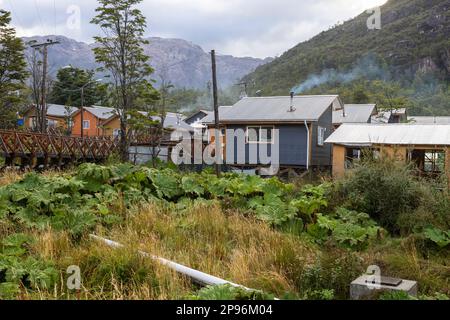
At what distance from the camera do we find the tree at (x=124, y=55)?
18156 mm

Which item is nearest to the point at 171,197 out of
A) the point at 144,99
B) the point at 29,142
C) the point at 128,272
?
the point at 128,272

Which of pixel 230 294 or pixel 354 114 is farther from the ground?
pixel 354 114

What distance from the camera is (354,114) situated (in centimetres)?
3203

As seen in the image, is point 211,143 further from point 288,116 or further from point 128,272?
point 128,272

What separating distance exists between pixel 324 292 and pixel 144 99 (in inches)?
640

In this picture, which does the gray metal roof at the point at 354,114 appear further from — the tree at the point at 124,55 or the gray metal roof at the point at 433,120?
the tree at the point at 124,55

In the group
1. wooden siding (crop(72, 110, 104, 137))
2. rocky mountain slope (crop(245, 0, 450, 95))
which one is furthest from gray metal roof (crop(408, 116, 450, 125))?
wooden siding (crop(72, 110, 104, 137))

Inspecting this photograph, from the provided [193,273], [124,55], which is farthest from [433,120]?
[193,273]

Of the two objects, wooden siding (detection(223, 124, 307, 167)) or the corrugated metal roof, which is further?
wooden siding (detection(223, 124, 307, 167))

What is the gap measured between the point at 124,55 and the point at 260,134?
782cm

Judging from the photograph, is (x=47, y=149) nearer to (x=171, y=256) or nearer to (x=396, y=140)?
(x=171, y=256)

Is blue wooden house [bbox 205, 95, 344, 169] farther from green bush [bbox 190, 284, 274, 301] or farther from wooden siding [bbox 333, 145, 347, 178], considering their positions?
green bush [bbox 190, 284, 274, 301]

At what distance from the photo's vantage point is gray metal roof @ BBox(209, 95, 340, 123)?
2180cm

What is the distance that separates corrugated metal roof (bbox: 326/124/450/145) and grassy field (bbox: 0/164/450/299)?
24.6ft
